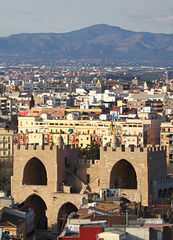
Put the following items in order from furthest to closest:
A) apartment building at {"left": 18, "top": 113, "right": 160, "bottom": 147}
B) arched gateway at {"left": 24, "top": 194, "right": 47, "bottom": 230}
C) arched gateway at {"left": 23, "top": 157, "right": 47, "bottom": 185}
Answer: apartment building at {"left": 18, "top": 113, "right": 160, "bottom": 147} → arched gateway at {"left": 23, "top": 157, "right": 47, "bottom": 185} → arched gateway at {"left": 24, "top": 194, "right": 47, "bottom": 230}

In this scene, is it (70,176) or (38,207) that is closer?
(38,207)

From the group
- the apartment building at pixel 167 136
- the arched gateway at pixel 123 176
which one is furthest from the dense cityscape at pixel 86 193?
the apartment building at pixel 167 136

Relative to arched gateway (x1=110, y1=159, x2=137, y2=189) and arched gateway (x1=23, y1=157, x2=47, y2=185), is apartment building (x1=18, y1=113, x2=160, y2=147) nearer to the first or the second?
arched gateway (x1=23, y1=157, x2=47, y2=185)

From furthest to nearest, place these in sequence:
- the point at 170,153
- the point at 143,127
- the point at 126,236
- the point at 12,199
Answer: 1. the point at 143,127
2. the point at 170,153
3. the point at 12,199
4. the point at 126,236

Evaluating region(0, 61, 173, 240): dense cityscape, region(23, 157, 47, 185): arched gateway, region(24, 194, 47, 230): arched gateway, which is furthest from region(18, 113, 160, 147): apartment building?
region(24, 194, 47, 230): arched gateway

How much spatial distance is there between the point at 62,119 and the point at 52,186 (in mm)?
45765

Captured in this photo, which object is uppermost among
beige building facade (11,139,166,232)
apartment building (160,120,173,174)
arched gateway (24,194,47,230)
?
apartment building (160,120,173,174)

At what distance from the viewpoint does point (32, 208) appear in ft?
145

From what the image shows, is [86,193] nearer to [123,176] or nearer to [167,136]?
[123,176]

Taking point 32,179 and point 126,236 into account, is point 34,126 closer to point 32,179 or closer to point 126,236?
Result: point 32,179

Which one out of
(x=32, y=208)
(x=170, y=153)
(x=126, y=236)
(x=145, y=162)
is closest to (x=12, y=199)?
(x=32, y=208)

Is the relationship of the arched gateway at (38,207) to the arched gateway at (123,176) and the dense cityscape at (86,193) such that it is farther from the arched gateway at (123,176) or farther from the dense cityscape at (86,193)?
the arched gateway at (123,176)

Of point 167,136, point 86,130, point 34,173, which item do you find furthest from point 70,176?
point 86,130

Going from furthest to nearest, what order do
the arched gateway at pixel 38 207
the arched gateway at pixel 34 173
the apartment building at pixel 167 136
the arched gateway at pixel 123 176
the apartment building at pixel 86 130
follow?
the apartment building at pixel 86 130, the apartment building at pixel 167 136, the arched gateway at pixel 34 173, the arched gateway at pixel 123 176, the arched gateway at pixel 38 207
